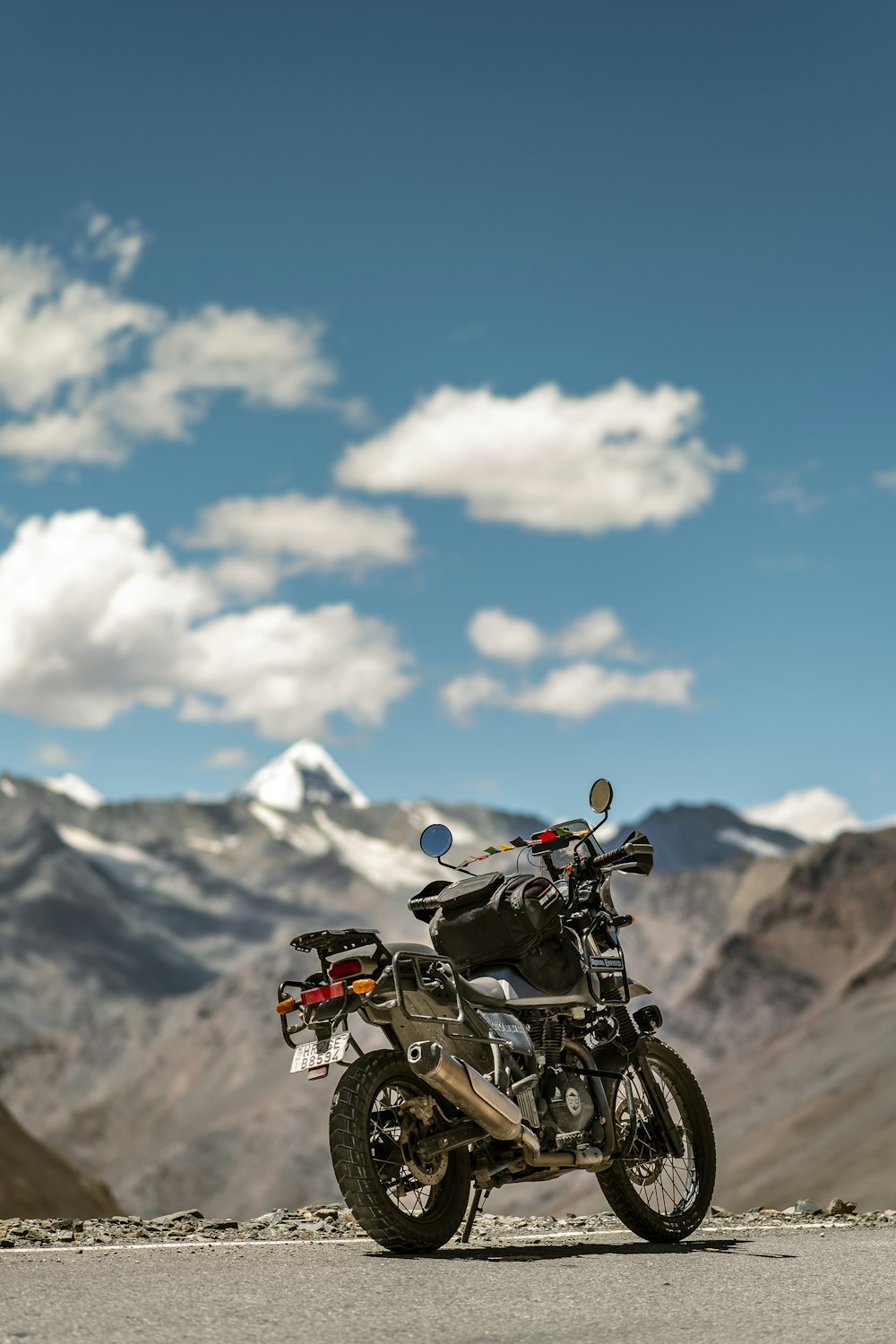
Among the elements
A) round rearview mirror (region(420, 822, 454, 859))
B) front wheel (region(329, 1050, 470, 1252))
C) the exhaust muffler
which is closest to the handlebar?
round rearview mirror (region(420, 822, 454, 859))

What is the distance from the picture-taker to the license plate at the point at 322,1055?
27.8 ft

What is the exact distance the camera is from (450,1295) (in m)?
A: 7.77

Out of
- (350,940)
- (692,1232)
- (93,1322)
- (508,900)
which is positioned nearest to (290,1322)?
(93,1322)

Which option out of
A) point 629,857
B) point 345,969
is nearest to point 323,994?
point 345,969

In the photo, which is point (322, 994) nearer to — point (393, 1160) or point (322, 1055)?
point (322, 1055)

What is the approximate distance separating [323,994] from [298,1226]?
321 cm

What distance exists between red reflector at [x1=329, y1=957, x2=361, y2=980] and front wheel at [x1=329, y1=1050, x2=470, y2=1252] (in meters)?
0.42

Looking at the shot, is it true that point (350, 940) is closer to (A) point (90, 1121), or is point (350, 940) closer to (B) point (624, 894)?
(B) point (624, 894)

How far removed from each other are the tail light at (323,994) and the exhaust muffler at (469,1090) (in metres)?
0.46

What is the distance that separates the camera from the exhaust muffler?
862 cm

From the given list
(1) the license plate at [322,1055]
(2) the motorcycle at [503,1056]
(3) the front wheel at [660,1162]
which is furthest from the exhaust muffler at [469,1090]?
(3) the front wheel at [660,1162]

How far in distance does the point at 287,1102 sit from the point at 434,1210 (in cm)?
11746

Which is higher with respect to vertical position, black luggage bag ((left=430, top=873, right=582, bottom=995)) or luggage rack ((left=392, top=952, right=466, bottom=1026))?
black luggage bag ((left=430, top=873, right=582, bottom=995))

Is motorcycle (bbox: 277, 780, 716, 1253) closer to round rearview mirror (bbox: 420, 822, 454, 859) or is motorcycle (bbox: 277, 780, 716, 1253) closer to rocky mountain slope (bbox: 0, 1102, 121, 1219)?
round rearview mirror (bbox: 420, 822, 454, 859)
